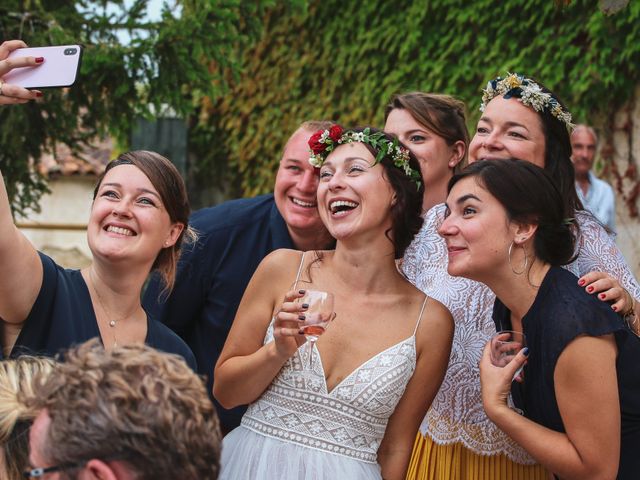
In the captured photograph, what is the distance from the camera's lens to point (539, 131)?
4.50 metres

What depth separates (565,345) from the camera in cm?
359

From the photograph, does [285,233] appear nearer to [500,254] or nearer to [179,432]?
[500,254]

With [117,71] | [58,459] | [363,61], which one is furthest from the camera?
[363,61]

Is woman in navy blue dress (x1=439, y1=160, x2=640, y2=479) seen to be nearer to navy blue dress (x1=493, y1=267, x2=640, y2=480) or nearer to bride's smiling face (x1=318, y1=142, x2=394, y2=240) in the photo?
navy blue dress (x1=493, y1=267, x2=640, y2=480)

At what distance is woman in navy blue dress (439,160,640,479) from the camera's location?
11.7 feet

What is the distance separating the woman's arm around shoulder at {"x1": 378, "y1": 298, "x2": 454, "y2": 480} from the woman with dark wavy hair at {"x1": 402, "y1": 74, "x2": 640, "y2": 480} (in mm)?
344

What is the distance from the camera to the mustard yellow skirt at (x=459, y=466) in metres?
4.29

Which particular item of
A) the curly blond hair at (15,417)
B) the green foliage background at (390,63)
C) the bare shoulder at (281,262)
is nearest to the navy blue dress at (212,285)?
the bare shoulder at (281,262)

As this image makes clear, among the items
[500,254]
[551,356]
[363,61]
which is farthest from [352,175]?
[363,61]

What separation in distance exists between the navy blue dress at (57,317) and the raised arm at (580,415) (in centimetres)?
164

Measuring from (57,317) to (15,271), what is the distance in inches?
12.0

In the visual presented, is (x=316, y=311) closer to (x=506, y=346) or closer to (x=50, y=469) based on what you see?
(x=506, y=346)

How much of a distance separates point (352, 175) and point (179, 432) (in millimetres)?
2210

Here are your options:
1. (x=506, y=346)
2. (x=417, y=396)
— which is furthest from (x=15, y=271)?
(x=506, y=346)
